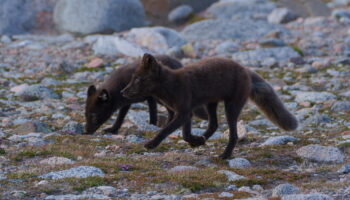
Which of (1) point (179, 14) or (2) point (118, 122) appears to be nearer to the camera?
(2) point (118, 122)

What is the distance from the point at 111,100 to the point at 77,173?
416 cm

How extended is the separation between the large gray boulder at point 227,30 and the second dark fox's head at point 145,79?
43.6 feet

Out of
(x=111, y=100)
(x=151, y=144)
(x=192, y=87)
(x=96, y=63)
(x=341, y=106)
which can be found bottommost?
(x=341, y=106)

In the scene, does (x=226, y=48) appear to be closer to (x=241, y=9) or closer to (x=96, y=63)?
(x=96, y=63)

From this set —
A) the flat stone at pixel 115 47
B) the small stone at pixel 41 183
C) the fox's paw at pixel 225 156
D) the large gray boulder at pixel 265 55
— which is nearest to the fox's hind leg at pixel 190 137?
the fox's paw at pixel 225 156

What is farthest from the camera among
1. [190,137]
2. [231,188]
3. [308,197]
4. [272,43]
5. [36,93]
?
[272,43]

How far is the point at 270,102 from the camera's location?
9.26m

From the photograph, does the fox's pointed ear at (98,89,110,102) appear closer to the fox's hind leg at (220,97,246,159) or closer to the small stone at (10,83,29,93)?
the fox's hind leg at (220,97,246,159)

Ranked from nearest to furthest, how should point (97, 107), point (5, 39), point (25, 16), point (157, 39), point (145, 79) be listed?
point (145, 79), point (97, 107), point (157, 39), point (5, 39), point (25, 16)

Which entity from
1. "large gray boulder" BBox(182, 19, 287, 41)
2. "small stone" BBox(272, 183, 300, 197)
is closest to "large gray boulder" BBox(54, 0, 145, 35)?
"large gray boulder" BBox(182, 19, 287, 41)

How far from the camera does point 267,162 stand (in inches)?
314

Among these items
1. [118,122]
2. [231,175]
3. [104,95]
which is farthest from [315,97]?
[231,175]

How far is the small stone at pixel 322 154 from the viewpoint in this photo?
7.90 meters

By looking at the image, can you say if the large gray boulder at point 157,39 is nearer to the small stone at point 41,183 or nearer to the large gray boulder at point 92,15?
the large gray boulder at point 92,15
